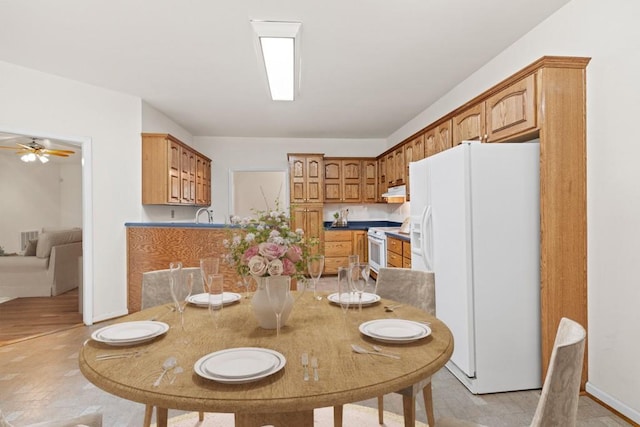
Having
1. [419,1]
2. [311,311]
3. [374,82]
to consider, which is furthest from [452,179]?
[374,82]

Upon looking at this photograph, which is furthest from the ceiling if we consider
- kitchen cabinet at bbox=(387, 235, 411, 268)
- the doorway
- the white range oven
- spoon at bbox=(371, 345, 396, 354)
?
spoon at bbox=(371, 345, 396, 354)

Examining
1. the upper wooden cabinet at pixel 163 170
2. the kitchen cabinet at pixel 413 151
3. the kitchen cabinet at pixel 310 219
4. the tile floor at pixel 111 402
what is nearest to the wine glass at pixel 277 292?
the tile floor at pixel 111 402

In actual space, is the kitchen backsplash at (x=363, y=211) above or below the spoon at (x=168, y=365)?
above

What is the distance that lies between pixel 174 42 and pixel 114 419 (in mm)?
2674

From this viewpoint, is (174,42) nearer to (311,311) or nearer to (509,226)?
(311,311)

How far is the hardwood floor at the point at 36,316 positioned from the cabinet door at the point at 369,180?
15.1ft

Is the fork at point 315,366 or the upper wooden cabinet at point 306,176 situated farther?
the upper wooden cabinet at point 306,176

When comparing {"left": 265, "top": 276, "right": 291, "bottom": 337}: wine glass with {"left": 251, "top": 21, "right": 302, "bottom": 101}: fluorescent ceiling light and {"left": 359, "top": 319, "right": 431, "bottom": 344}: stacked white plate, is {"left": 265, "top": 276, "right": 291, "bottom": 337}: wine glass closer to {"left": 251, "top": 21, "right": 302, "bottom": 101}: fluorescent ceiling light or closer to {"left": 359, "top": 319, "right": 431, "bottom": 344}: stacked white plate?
{"left": 359, "top": 319, "right": 431, "bottom": 344}: stacked white plate

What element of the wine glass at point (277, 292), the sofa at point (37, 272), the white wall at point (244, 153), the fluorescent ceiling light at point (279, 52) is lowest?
the sofa at point (37, 272)

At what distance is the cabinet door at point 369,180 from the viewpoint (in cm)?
670

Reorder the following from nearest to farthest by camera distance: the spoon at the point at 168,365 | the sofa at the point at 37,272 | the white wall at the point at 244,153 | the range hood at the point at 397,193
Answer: the spoon at the point at 168,365 → the sofa at the point at 37,272 → the range hood at the point at 397,193 → the white wall at the point at 244,153

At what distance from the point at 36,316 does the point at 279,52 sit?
388 cm

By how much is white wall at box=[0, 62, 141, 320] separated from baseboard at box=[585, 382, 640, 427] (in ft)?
14.2

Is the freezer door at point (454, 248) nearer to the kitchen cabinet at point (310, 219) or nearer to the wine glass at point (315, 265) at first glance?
the wine glass at point (315, 265)
